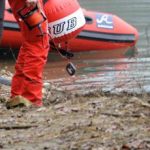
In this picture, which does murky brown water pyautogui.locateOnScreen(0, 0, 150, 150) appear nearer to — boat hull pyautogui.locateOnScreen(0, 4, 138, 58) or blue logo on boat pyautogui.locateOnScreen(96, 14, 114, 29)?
boat hull pyautogui.locateOnScreen(0, 4, 138, 58)

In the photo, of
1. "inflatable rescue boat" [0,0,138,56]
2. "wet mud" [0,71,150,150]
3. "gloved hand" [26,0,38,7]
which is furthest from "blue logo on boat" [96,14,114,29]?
"wet mud" [0,71,150,150]

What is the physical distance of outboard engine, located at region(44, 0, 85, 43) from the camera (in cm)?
558

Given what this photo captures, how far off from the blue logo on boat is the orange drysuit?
7.39 metres

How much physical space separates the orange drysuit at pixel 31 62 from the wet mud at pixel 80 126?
43 centimetres

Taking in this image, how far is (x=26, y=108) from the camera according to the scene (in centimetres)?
464

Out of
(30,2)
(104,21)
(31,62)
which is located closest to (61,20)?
(31,62)

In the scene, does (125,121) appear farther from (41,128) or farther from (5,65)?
(5,65)

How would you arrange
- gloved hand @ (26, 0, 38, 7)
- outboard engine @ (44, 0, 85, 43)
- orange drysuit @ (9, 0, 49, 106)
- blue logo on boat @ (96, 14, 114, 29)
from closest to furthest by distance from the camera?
gloved hand @ (26, 0, 38, 7) < orange drysuit @ (9, 0, 49, 106) < outboard engine @ (44, 0, 85, 43) < blue logo on boat @ (96, 14, 114, 29)

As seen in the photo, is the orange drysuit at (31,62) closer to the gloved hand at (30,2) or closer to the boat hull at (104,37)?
the gloved hand at (30,2)

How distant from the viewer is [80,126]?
3547mm

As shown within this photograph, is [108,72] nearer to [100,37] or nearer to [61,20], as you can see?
[100,37]

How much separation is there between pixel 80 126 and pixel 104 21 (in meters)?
9.13

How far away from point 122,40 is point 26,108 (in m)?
8.38

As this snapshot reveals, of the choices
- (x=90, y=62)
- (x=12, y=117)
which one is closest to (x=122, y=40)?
(x=90, y=62)
